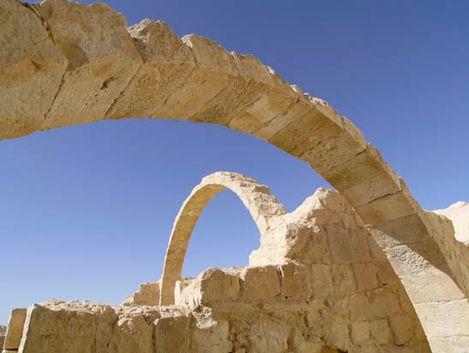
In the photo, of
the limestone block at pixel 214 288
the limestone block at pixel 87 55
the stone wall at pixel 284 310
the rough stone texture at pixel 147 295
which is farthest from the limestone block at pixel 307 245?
the rough stone texture at pixel 147 295

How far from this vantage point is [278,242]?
13.3 ft

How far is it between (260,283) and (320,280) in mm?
923

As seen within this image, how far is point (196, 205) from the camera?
836 centimetres

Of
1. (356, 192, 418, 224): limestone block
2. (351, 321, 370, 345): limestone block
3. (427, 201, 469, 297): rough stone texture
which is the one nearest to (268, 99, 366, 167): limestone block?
(356, 192, 418, 224): limestone block

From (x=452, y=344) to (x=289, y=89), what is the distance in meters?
3.26

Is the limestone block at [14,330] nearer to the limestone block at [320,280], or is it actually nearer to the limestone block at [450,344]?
the limestone block at [320,280]

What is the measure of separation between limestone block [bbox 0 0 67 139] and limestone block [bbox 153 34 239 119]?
2.65 feet

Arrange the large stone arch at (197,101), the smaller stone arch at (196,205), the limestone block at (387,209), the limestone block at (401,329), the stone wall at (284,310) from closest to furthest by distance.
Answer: the large stone arch at (197,101) → the stone wall at (284,310) → the limestone block at (387,209) → the limestone block at (401,329) → the smaller stone arch at (196,205)

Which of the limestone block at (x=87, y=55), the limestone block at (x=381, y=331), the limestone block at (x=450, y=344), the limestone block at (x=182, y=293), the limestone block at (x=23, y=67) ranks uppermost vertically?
the limestone block at (x=87, y=55)

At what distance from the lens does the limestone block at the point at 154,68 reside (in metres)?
1.86

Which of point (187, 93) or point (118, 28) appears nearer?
point (118, 28)

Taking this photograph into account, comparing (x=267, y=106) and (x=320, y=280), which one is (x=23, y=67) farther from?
(x=320, y=280)

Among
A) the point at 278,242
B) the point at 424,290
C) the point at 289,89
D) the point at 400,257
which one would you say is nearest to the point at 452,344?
the point at 424,290

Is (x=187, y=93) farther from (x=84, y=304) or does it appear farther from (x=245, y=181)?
(x=245, y=181)
